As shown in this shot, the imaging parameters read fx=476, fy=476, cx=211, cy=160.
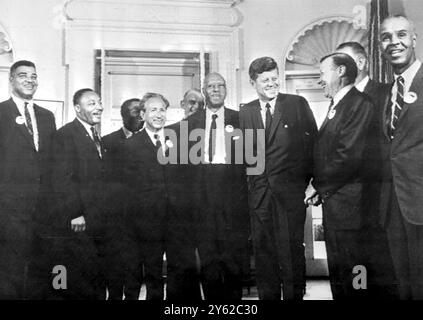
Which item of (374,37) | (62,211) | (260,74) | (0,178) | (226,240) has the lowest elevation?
(226,240)

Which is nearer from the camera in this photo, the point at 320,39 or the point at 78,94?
the point at 78,94

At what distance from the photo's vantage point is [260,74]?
2.52 meters

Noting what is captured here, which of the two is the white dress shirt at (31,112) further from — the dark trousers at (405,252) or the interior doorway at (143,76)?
the dark trousers at (405,252)

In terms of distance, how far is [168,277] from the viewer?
2.40m

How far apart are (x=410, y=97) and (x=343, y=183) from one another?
0.57 meters

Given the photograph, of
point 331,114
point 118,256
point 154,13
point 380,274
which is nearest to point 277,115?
point 331,114

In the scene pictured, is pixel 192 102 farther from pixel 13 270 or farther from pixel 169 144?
pixel 13 270

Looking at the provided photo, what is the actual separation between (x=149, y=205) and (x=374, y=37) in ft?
4.91

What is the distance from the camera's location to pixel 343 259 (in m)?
2.43

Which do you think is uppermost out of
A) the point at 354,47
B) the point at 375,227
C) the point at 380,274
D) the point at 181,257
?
the point at 354,47
